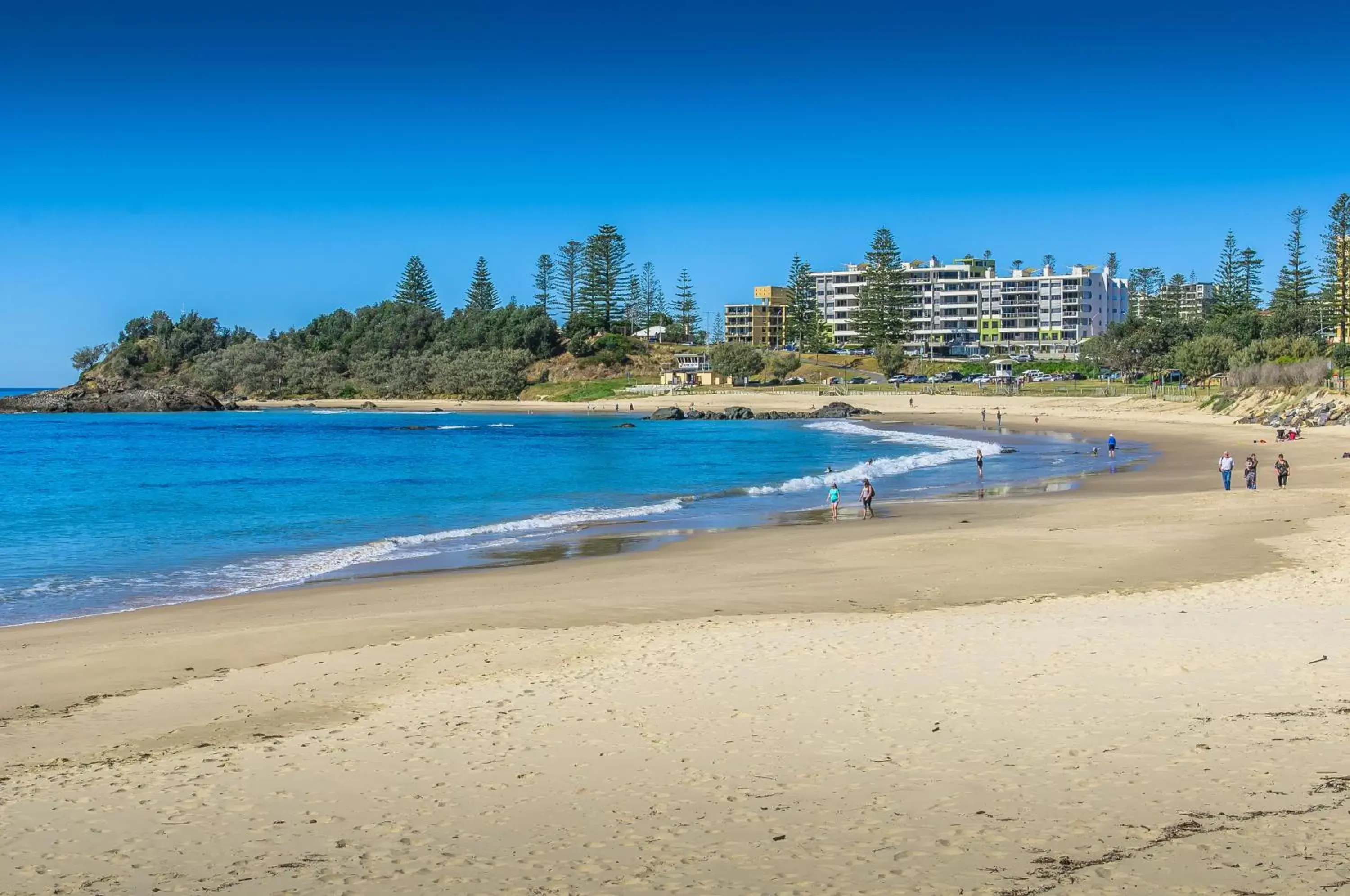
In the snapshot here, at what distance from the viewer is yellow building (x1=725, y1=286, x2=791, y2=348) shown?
18150 centimetres

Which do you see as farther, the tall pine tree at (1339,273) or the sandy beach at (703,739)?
the tall pine tree at (1339,273)

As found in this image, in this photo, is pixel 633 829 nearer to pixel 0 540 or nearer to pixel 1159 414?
pixel 0 540

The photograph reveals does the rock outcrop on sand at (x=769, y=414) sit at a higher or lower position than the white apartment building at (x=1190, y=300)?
lower

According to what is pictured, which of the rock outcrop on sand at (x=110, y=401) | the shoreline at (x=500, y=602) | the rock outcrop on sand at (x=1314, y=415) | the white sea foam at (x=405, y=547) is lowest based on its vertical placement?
the white sea foam at (x=405, y=547)

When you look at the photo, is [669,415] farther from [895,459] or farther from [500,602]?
[500,602]

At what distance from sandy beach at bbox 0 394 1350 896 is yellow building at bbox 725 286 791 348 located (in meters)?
167

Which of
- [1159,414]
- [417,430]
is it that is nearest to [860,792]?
[1159,414]

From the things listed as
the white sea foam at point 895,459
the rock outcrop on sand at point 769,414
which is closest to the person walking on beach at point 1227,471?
the white sea foam at point 895,459

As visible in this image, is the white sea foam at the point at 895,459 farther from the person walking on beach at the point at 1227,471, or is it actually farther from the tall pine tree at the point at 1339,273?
the tall pine tree at the point at 1339,273

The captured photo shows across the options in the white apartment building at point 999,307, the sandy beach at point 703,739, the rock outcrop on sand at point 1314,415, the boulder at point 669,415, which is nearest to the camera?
the sandy beach at point 703,739

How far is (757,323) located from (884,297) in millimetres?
50838

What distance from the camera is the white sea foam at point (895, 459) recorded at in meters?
34.4

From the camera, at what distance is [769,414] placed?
87.9 metres

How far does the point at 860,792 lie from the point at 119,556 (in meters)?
18.7
